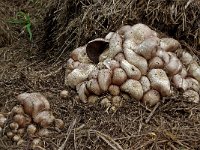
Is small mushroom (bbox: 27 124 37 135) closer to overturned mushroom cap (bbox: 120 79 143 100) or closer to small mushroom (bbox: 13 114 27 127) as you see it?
small mushroom (bbox: 13 114 27 127)

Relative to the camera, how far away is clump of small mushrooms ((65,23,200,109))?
455 cm

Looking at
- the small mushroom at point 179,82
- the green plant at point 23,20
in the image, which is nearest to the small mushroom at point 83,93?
the small mushroom at point 179,82

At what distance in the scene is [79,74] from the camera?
4.85 meters

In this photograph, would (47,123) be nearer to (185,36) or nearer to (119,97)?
(119,97)

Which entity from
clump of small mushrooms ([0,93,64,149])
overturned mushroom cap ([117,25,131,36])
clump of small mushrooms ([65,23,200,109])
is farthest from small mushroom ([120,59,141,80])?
clump of small mushrooms ([0,93,64,149])

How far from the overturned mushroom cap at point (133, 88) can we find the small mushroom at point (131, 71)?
5cm

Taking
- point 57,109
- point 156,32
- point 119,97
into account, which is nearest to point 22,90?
point 57,109

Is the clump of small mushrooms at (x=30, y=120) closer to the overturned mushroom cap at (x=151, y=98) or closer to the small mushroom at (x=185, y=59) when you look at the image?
the overturned mushroom cap at (x=151, y=98)

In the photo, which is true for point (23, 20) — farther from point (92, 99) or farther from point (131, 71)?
point (131, 71)

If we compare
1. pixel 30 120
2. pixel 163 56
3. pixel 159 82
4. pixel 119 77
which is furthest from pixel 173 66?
pixel 30 120

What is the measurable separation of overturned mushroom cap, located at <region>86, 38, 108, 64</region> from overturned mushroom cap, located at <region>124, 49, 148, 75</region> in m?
0.39

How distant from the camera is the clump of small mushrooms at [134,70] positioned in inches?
179

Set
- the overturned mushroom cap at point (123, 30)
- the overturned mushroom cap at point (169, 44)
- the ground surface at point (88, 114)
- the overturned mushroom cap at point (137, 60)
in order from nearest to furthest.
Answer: the ground surface at point (88, 114) → the overturned mushroom cap at point (137, 60) → the overturned mushroom cap at point (169, 44) → the overturned mushroom cap at point (123, 30)

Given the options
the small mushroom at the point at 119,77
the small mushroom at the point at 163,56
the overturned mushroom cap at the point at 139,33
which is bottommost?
the small mushroom at the point at 119,77
